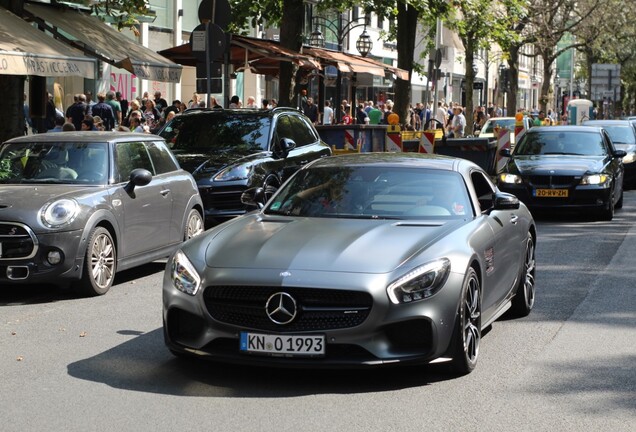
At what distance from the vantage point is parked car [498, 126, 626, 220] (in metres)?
19.0

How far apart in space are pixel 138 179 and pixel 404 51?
22.9 m

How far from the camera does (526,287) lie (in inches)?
391

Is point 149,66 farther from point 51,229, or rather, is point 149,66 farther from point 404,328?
point 404,328

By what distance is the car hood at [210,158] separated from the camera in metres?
16.2

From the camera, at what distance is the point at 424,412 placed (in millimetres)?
6523

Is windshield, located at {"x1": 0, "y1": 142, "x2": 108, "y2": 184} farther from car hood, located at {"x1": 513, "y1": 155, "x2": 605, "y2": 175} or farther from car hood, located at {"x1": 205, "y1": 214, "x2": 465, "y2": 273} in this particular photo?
car hood, located at {"x1": 513, "y1": 155, "x2": 605, "y2": 175}

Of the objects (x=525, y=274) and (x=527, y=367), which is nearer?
(x=527, y=367)

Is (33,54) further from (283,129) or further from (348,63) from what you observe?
(348,63)

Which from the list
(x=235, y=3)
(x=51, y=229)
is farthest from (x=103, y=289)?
(x=235, y=3)

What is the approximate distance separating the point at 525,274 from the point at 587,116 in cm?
5472

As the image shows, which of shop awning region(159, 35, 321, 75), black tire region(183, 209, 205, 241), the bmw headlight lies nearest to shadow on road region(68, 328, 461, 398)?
black tire region(183, 209, 205, 241)

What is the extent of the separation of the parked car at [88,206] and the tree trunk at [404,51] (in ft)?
67.9

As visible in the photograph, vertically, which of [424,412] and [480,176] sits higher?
[480,176]

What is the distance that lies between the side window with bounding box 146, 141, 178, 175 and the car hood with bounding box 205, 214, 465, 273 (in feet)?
15.5
